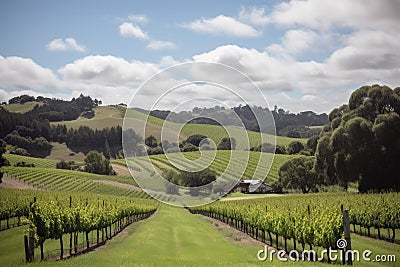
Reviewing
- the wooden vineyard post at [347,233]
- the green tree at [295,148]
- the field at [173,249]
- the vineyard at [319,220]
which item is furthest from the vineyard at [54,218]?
the green tree at [295,148]

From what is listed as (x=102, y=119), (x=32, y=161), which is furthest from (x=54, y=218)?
(x=102, y=119)

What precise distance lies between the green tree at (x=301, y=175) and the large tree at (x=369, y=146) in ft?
46.5

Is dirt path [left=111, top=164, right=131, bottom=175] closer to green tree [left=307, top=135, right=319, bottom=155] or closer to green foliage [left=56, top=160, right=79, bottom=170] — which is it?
green foliage [left=56, top=160, right=79, bottom=170]

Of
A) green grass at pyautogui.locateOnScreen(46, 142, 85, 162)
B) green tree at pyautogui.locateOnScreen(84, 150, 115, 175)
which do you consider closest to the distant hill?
green grass at pyautogui.locateOnScreen(46, 142, 85, 162)

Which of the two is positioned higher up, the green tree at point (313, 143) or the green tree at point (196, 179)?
the green tree at point (313, 143)

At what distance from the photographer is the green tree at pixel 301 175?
50844 mm

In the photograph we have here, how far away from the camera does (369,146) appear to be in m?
31.8

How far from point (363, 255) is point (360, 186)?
19.8 metres

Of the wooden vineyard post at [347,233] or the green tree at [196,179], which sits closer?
the wooden vineyard post at [347,233]

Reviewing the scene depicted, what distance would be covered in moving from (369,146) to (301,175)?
65.6 ft

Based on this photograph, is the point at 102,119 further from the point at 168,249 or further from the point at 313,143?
the point at 168,249

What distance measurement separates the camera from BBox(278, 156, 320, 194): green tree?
167 ft

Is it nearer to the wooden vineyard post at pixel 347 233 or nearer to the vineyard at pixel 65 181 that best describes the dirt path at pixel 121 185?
the vineyard at pixel 65 181

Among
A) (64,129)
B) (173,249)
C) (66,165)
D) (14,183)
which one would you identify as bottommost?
(173,249)
